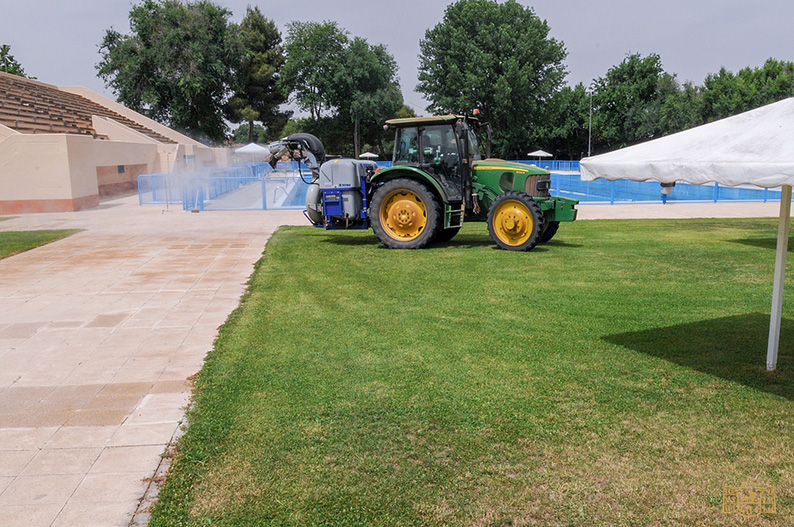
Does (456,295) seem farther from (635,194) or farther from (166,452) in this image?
(635,194)

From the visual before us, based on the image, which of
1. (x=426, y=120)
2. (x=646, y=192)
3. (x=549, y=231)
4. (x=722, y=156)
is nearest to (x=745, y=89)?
(x=646, y=192)

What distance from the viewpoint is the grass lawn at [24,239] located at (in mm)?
12492

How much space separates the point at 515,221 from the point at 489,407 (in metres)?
6.97

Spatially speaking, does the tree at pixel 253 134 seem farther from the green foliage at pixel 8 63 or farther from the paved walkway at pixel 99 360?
the paved walkway at pixel 99 360

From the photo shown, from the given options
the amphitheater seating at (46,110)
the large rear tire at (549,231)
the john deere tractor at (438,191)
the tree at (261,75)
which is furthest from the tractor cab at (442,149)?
the tree at (261,75)

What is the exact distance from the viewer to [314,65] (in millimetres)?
58562

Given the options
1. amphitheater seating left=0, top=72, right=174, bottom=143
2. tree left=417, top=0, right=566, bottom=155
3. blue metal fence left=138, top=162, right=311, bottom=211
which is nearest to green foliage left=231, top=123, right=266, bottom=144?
tree left=417, top=0, right=566, bottom=155

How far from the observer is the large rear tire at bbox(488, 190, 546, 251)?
10.8 m

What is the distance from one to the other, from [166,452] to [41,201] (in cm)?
1935

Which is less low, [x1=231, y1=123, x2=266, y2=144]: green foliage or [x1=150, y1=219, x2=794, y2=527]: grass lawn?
[x1=231, y1=123, x2=266, y2=144]: green foliage

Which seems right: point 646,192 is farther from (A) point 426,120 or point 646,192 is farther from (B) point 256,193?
(A) point 426,120

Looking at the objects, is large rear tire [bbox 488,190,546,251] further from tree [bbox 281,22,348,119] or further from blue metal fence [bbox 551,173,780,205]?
tree [bbox 281,22,348,119]

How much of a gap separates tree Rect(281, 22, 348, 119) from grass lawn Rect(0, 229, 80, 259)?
44.7m

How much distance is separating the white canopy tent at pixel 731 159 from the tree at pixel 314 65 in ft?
181
